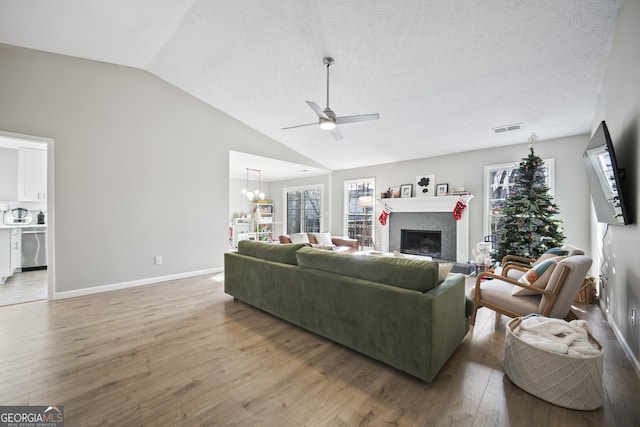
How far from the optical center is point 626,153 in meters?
2.25

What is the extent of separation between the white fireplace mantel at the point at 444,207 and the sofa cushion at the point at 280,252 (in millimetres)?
4082

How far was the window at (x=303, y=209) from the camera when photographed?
8672 millimetres

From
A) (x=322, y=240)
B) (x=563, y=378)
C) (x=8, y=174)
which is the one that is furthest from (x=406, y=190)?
(x=8, y=174)

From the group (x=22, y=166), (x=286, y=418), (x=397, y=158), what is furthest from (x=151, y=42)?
(x=397, y=158)

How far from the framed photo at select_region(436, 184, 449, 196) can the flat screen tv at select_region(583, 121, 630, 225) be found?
9.73 feet

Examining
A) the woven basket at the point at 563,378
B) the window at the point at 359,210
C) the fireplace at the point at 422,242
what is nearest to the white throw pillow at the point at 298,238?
the window at the point at 359,210

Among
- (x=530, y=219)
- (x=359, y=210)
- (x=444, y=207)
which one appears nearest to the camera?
(x=530, y=219)

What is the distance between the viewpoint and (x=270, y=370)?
2070 millimetres

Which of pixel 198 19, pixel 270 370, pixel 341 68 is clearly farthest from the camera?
pixel 341 68

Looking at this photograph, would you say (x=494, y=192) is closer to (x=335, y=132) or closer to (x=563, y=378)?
(x=335, y=132)

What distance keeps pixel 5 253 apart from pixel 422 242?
26.2ft

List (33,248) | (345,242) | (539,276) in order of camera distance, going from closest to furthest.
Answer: (539,276)
(33,248)
(345,242)

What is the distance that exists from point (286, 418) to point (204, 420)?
488 mm

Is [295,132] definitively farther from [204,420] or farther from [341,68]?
[204,420]
